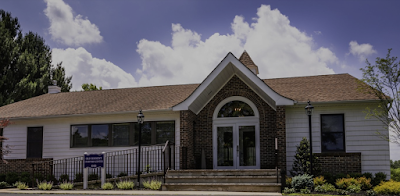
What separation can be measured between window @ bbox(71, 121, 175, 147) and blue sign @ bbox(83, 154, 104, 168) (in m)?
2.50

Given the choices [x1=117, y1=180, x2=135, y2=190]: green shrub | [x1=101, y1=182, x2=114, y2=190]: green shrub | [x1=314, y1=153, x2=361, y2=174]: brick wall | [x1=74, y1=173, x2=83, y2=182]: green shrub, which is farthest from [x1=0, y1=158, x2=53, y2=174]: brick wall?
[x1=314, y1=153, x2=361, y2=174]: brick wall

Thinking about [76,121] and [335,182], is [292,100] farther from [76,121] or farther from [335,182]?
[76,121]

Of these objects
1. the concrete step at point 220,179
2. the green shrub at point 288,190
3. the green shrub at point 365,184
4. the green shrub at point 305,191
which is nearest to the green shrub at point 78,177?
the concrete step at point 220,179

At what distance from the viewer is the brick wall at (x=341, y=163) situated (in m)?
15.0

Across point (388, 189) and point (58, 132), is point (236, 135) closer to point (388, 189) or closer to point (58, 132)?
point (388, 189)

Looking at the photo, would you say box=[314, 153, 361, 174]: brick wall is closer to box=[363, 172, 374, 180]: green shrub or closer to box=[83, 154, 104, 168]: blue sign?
box=[363, 172, 374, 180]: green shrub

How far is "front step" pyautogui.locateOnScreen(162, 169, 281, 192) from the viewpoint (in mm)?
13250

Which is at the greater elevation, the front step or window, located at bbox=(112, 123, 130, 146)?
window, located at bbox=(112, 123, 130, 146)

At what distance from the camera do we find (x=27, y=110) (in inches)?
795

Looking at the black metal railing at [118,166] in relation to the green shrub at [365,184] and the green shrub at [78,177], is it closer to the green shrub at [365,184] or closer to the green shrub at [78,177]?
the green shrub at [78,177]

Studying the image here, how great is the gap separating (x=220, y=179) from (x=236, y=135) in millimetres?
3265

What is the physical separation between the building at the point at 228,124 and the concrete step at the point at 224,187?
1.90 metres

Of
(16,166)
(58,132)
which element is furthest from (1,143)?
(58,132)

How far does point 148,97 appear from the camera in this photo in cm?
1964
